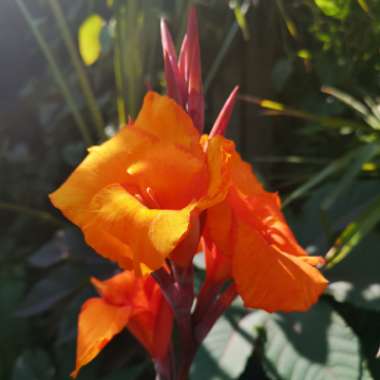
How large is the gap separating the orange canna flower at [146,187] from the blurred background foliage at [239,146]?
0.32m

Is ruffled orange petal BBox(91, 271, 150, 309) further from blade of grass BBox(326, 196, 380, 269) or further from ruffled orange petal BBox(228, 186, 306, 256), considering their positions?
blade of grass BBox(326, 196, 380, 269)

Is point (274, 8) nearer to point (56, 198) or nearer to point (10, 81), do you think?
point (10, 81)

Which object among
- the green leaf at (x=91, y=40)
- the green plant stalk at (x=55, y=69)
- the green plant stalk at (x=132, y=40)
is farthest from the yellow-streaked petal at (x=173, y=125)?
the green plant stalk at (x=55, y=69)

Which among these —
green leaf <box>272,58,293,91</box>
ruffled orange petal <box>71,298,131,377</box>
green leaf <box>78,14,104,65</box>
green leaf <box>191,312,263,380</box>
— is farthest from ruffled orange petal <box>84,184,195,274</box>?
green leaf <box>272,58,293,91</box>

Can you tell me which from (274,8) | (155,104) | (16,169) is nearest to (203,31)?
(274,8)

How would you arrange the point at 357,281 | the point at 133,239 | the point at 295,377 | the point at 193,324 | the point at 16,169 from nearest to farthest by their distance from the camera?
the point at 133,239, the point at 193,324, the point at 295,377, the point at 357,281, the point at 16,169

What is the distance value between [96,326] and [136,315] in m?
0.05

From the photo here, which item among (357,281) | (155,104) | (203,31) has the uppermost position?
(155,104)

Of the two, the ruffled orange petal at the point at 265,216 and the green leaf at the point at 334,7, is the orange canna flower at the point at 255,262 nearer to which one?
the ruffled orange petal at the point at 265,216

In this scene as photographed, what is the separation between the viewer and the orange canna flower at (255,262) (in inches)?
18.8

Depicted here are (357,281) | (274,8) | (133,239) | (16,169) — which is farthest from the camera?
(16,169)

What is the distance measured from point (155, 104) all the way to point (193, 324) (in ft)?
0.71

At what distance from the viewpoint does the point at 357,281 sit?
0.82 meters

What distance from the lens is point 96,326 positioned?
22.0 inches
